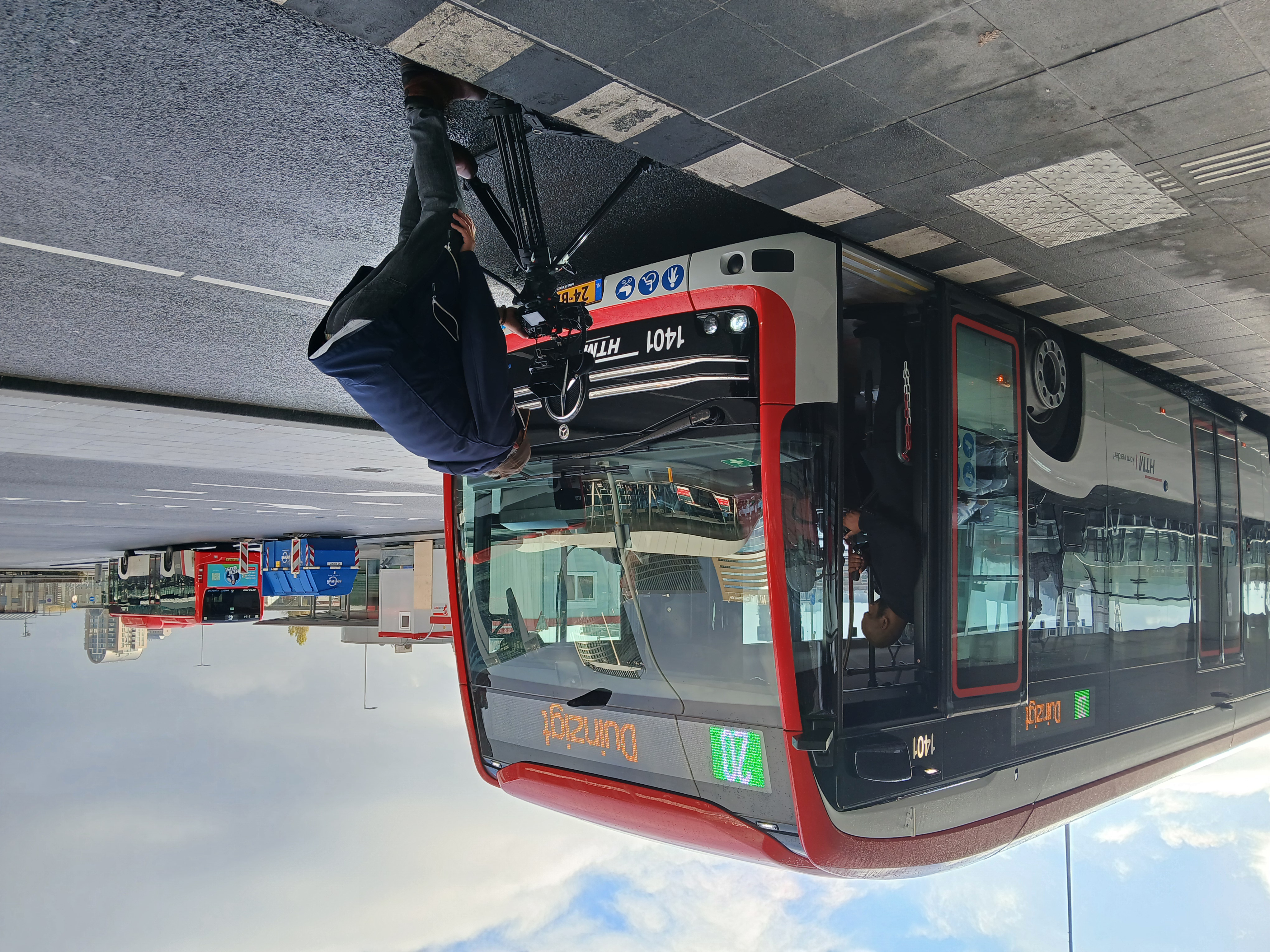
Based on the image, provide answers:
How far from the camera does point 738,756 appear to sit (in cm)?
378

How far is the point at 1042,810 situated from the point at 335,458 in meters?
9.03

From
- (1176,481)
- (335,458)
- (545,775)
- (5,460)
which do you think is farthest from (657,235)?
(5,460)

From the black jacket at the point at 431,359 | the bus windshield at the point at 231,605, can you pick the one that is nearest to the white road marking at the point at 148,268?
the black jacket at the point at 431,359

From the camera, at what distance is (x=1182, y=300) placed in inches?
199

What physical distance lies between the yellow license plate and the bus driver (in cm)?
125

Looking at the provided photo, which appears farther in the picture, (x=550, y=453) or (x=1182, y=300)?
(x=1182, y=300)

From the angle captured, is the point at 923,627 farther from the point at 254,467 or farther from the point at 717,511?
the point at 254,467

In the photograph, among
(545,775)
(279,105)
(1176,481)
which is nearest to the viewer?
(279,105)

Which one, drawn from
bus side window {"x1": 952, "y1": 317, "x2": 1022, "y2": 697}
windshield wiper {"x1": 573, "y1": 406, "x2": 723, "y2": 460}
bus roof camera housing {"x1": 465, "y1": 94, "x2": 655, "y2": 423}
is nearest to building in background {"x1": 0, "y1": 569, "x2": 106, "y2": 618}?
bus roof camera housing {"x1": 465, "y1": 94, "x2": 655, "y2": 423}

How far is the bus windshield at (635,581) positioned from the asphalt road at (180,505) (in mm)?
8601

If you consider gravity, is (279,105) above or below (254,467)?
above

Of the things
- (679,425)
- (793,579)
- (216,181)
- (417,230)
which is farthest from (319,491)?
(417,230)

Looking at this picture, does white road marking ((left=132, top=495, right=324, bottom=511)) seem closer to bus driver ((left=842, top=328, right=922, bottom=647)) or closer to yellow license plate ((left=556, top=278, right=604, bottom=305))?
yellow license plate ((left=556, top=278, right=604, bottom=305))

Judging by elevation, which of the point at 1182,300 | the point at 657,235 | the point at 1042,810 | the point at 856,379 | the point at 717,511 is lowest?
the point at 1042,810
